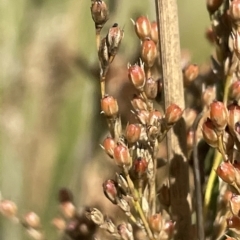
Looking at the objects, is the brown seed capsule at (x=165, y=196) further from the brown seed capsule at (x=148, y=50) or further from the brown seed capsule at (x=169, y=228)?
the brown seed capsule at (x=148, y=50)

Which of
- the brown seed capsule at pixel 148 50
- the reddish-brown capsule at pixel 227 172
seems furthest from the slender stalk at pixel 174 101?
the reddish-brown capsule at pixel 227 172

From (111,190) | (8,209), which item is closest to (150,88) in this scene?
(111,190)

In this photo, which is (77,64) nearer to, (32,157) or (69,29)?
(69,29)

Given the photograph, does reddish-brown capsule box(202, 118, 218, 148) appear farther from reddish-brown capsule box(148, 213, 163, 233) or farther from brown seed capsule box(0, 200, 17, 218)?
brown seed capsule box(0, 200, 17, 218)

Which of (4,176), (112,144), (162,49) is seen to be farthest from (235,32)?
(4,176)

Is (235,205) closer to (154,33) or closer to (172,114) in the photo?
(172,114)

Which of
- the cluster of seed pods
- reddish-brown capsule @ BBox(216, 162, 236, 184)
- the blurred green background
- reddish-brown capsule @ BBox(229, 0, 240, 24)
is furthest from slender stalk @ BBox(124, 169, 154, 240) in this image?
the blurred green background
